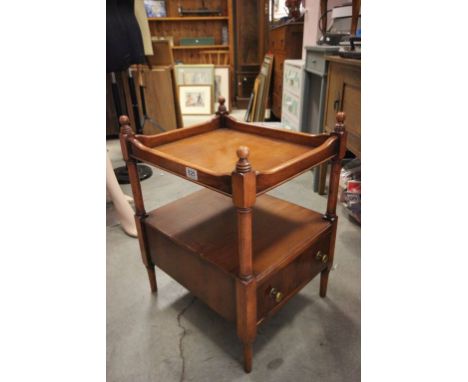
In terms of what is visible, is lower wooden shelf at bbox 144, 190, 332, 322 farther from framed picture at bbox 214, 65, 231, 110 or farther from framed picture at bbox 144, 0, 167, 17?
framed picture at bbox 144, 0, 167, 17

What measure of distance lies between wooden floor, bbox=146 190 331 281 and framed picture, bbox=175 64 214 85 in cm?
342

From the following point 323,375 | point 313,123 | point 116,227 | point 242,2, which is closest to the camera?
point 323,375

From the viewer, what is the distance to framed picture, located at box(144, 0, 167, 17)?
14.0 feet

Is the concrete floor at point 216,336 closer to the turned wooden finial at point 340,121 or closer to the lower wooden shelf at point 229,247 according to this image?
the lower wooden shelf at point 229,247

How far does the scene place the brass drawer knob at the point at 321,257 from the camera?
112 cm

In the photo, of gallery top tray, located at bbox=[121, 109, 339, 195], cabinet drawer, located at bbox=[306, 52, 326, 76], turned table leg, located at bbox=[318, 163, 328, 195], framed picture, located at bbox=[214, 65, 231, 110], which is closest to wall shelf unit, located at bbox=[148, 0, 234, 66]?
framed picture, located at bbox=[214, 65, 231, 110]

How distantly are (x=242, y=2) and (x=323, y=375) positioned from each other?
4.40 meters

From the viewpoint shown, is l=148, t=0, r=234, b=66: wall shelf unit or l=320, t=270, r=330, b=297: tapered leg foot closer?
l=320, t=270, r=330, b=297: tapered leg foot

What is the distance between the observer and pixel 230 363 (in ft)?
3.44

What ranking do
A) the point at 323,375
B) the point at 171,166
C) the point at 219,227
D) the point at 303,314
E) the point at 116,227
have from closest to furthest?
the point at 171,166
the point at 323,375
the point at 219,227
the point at 303,314
the point at 116,227

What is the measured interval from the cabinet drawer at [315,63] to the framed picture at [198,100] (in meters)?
2.44

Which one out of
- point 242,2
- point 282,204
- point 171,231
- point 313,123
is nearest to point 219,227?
point 171,231

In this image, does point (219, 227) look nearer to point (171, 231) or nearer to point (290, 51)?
point (171, 231)

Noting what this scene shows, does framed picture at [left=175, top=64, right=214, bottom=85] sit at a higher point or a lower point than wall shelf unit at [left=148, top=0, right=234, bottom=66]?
lower
